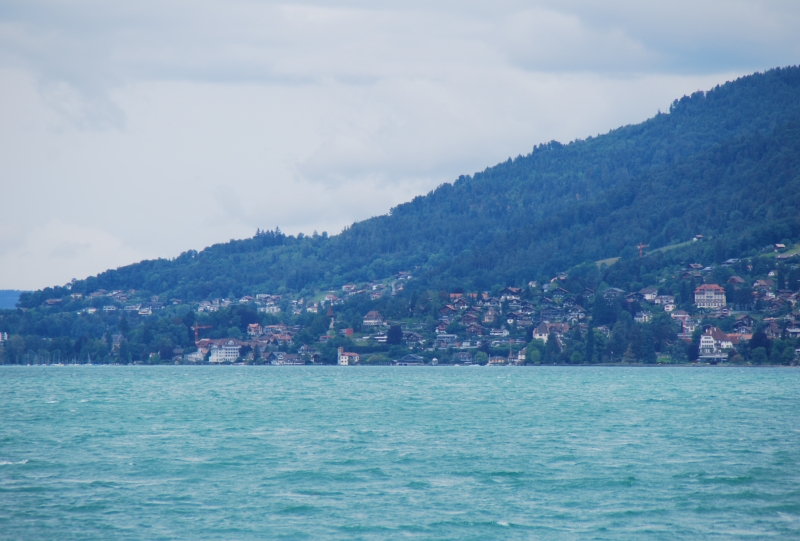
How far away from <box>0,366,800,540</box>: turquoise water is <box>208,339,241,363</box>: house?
128505 mm

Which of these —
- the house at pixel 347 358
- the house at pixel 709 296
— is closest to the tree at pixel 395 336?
the house at pixel 347 358

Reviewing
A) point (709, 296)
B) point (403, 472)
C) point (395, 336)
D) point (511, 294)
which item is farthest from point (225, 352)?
point (403, 472)

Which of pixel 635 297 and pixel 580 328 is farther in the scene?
pixel 635 297

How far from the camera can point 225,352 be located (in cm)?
→ 19400

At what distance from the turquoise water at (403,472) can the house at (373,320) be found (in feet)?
407

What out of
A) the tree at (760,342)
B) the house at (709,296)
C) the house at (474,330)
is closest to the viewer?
the tree at (760,342)

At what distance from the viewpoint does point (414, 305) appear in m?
196

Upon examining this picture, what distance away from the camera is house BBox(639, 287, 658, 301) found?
178 metres

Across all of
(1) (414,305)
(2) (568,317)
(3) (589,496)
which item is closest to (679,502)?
(3) (589,496)

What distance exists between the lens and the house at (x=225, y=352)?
630ft

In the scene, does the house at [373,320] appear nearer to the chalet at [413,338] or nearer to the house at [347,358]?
the chalet at [413,338]

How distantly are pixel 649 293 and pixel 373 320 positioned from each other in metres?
51.9

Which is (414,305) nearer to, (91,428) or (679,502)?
(91,428)

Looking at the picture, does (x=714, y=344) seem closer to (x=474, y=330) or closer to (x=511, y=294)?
(x=474, y=330)
